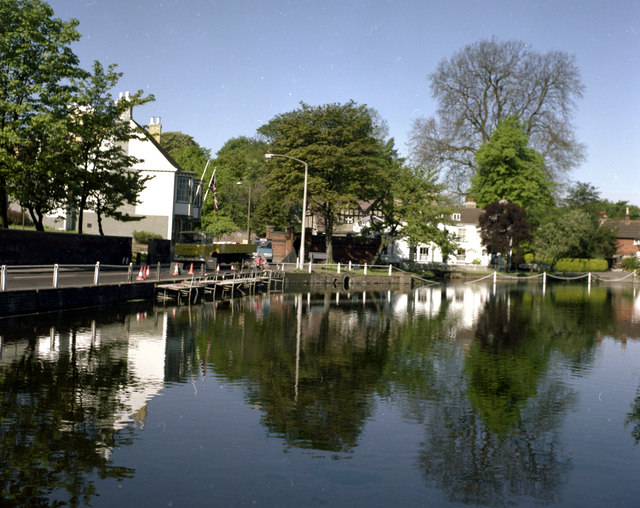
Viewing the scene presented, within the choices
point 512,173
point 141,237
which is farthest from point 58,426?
point 512,173

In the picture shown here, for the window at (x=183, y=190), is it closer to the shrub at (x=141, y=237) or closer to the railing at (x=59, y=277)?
the shrub at (x=141, y=237)

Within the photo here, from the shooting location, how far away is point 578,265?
81562mm

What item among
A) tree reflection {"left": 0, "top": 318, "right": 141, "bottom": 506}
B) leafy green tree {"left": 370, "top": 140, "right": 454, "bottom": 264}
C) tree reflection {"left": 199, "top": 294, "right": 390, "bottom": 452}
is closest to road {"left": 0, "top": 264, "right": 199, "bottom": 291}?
tree reflection {"left": 199, "top": 294, "right": 390, "bottom": 452}

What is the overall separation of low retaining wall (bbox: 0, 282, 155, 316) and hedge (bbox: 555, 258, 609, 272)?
6189 cm

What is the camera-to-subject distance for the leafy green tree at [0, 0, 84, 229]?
1241 inches

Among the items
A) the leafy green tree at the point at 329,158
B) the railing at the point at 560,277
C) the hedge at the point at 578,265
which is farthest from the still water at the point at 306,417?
the hedge at the point at 578,265

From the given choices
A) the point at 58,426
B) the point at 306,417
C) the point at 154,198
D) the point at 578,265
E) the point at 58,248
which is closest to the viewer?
the point at 58,426

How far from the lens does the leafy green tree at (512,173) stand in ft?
223

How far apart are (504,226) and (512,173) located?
19.7 feet

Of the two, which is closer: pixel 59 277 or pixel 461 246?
pixel 59 277

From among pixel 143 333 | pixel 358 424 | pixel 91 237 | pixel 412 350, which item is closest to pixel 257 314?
pixel 143 333

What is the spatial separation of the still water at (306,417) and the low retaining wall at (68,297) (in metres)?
0.74

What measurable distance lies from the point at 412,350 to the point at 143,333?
8597 mm

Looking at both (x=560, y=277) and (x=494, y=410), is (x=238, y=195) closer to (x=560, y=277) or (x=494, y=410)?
(x=560, y=277)
